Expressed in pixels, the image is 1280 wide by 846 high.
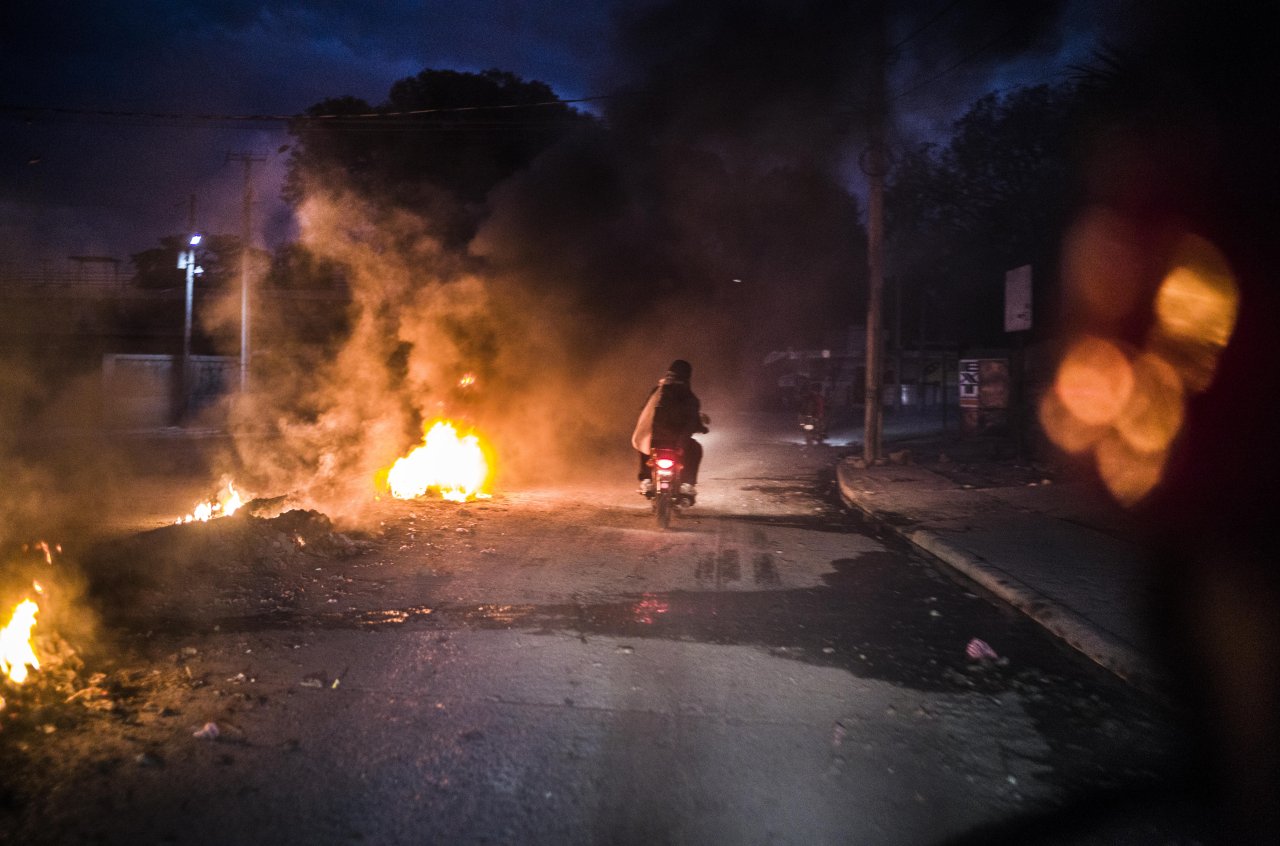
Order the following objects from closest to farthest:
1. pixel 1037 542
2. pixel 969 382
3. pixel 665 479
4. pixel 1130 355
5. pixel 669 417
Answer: pixel 1037 542 < pixel 665 479 < pixel 669 417 < pixel 1130 355 < pixel 969 382

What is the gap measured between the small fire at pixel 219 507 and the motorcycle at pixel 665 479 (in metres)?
4.20

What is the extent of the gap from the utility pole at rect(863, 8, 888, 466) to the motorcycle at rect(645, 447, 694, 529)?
6547mm

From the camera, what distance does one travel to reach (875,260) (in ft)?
48.5

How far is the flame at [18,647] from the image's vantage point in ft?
13.7

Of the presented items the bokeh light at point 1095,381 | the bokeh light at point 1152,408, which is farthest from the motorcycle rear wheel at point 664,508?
the bokeh light at point 1095,381

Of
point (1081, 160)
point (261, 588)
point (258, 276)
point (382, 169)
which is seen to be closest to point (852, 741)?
point (261, 588)

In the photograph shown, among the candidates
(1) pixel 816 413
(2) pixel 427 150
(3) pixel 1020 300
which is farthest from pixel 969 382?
(2) pixel 427 150

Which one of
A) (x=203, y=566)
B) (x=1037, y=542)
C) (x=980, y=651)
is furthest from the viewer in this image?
(x=1037, y=542)

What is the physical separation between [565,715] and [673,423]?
211 inches

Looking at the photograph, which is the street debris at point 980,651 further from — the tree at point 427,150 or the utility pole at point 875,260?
the tree at point 427,150

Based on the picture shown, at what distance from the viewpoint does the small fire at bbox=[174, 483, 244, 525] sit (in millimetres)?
8930

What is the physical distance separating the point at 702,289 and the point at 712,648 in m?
15.6

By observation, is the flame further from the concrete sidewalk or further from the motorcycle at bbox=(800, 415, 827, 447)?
the motorcycle at bbox=(800, 415, 827, 447)

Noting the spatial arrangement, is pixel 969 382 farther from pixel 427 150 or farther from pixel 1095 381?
pixel 427 150
